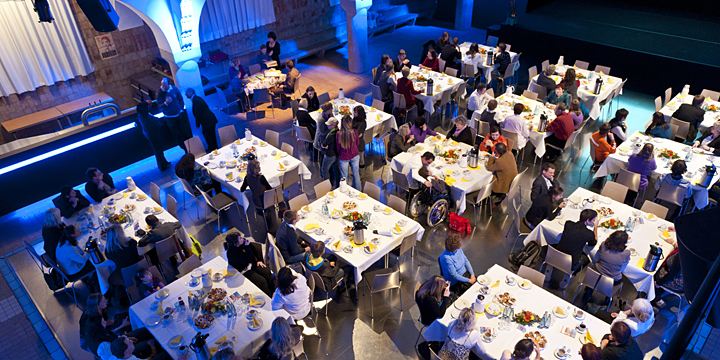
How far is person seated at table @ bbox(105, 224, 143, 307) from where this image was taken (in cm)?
616

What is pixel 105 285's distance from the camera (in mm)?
6605

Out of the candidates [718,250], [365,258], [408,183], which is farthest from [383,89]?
[718,250]

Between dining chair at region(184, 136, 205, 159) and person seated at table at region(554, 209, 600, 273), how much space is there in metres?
6.49

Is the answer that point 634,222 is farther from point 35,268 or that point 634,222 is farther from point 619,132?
point 35,268

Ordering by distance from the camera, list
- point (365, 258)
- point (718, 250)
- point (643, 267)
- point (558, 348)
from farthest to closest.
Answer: point (365, 258) < point (643, 267) < point (558, 348) < point (718, 250)

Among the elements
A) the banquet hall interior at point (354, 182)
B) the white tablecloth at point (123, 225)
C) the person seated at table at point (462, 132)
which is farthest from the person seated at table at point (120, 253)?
→ the person seated at table at point (462, 132)

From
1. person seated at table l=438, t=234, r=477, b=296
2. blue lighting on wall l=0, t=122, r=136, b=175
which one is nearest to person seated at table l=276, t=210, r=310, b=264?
person seated at table l=438, t=234, r=477, b=296

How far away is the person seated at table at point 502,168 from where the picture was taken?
7.63 m

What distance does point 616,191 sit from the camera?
7.20m

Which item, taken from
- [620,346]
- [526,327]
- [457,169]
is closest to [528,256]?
[526,327]

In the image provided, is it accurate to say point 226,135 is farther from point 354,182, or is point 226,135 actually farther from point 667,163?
point 667,163

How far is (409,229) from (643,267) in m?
2.99

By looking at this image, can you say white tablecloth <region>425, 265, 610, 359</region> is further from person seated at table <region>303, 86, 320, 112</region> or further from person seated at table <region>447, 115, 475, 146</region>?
person seated at table <region>303, 86, 320, 112</region>

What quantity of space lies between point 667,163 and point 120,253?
339 inches
